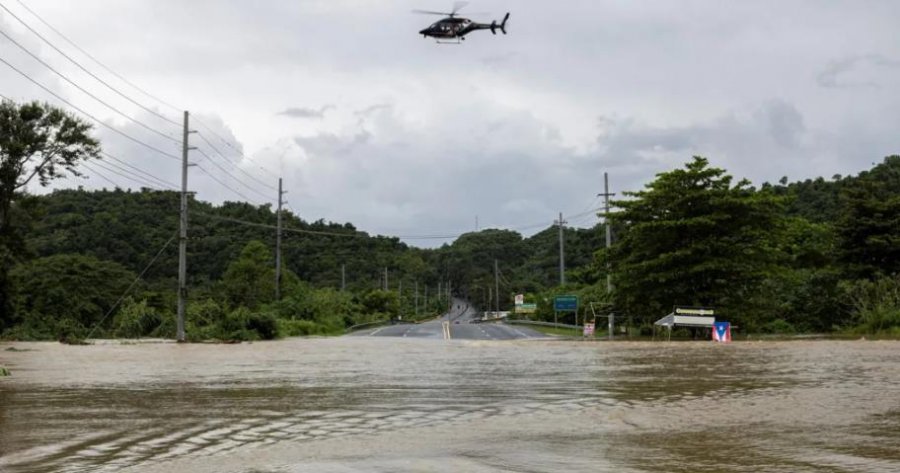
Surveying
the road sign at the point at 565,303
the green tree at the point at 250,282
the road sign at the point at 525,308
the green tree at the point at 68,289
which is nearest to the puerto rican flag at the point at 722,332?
the road sign at the point at 565,303

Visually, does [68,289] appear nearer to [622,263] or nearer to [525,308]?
[622,263]

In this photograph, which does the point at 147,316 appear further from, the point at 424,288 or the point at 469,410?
the point at 424,288

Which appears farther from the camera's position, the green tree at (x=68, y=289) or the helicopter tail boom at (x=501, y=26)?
the green tree at (x=68, y=289)

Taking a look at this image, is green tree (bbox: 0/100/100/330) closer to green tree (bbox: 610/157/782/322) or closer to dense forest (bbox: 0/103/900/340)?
dense forest (bbox: 0/103/900/340)

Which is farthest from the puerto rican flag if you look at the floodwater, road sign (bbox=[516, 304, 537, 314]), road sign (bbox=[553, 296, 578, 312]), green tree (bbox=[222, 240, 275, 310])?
road sign (bbox=[516, 304, 537, 314])

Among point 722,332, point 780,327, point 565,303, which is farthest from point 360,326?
point 722,332

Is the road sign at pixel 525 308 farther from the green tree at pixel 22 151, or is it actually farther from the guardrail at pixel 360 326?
the green tree at pixel 22 151
